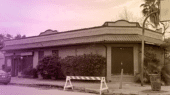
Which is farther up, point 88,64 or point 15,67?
point 88,64

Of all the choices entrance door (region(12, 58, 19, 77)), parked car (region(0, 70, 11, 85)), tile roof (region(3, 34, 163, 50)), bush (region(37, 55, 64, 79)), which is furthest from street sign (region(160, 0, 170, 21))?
entrance door (region(12, 58, 19, 77))

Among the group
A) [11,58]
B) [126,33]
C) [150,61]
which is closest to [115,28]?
[126,33]

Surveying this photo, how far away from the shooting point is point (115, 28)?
838 inches

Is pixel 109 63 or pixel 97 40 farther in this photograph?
pixel 97 40

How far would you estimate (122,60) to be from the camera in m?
20.9

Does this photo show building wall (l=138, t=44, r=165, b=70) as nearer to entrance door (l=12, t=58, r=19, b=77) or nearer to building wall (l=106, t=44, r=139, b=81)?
building wall (l=106, t=44, r=139, b=81)

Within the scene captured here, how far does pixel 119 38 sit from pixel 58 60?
6.91m

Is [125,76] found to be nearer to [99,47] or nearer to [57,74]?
[99,47]

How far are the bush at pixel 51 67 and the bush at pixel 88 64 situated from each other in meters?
1.95

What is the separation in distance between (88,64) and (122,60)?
301cm

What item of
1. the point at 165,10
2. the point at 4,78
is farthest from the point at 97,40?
the point at 165,10

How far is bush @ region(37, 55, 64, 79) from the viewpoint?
23641mm

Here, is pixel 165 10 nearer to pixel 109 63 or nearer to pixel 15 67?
pixel 109 63

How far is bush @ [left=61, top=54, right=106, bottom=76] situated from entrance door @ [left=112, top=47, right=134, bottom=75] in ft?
3.28
